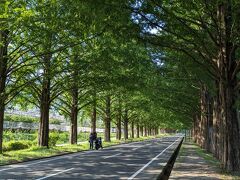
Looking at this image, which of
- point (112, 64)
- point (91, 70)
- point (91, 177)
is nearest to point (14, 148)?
point (91, 70)

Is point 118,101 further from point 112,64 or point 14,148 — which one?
point 112,64

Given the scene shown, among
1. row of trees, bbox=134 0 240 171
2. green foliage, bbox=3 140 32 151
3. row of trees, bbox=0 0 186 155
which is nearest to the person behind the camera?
row of trees, bbox=134 0 240 171

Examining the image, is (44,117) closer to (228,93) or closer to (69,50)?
(69,50)

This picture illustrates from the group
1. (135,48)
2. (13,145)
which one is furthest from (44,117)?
(135,48)

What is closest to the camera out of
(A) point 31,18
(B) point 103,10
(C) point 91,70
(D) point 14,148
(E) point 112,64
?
(B) point 103,10

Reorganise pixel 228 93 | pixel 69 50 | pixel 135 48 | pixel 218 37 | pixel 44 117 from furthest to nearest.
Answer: pixel 44 117 → pixel 69 50 → pixel 135 48 → pixel 228 93 → pixel 218 37

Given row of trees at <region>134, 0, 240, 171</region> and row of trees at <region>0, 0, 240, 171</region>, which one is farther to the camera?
row of trees at <region>0, 0, 240, 171</region>

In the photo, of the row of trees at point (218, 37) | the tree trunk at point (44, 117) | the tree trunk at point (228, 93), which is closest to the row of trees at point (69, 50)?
the tree trunk at point (44, 117)

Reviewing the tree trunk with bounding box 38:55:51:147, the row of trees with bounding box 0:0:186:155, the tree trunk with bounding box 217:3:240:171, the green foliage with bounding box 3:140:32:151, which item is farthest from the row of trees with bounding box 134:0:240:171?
the green foliage with bounding box 3:140:32:151

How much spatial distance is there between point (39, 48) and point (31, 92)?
27.3 feet

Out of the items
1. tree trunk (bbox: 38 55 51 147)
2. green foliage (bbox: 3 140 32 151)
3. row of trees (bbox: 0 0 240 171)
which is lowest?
green foliage (bbox: 3 140 32 151)

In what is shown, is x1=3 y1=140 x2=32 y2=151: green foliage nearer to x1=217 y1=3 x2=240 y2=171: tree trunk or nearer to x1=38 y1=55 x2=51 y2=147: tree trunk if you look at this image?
x1=38 y1=55 x2=51 y2=147: tree trunk

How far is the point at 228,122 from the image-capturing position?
523 inches

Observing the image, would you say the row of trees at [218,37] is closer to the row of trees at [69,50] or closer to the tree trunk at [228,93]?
the tree trunk at [228,93]
